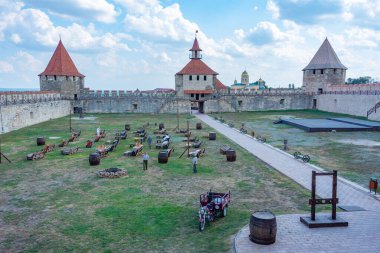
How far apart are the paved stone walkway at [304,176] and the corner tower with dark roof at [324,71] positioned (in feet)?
111

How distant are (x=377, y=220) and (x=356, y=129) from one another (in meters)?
23.3

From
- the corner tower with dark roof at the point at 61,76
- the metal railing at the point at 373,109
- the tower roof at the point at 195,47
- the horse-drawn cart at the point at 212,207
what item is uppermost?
the tower roof at the point at 195,47

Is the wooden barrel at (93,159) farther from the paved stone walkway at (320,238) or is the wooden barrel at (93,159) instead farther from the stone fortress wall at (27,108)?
the stone fortress wall at (27,108)

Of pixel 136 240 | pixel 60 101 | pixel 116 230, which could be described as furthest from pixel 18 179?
pixel 60 101

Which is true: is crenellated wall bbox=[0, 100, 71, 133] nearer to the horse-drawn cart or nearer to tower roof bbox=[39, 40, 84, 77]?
tower roof bbox=[39, 40, 84, 77]

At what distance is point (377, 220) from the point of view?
980 centimetres

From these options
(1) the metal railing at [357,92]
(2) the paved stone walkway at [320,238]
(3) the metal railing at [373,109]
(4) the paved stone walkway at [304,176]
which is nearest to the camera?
(2) the paved stone walkway at [320,238]

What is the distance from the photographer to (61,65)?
4941 centimetres

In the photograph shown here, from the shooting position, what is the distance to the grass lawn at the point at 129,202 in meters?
8.91

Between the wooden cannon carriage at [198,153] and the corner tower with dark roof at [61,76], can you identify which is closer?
the wooden cannon carriage at [198,153]

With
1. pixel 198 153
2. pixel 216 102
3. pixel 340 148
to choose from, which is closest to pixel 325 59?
pixel 216 102

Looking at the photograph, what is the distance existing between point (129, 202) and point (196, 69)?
4264cm

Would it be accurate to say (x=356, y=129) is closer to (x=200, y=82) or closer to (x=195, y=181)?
(x=195, y=181)

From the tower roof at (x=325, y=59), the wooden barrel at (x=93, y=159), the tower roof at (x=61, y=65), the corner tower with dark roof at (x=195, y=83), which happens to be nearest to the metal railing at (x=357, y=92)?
the tower roof at (x=325, y=59)
